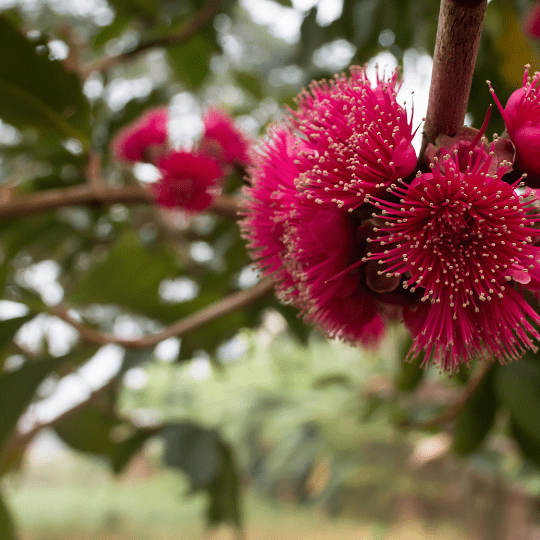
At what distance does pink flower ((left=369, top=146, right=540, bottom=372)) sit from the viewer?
302mm

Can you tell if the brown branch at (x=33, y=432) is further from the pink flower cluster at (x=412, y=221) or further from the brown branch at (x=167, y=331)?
the pink flower cluster at (x=412, y=221)

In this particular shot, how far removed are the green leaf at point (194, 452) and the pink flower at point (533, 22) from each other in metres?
1.19

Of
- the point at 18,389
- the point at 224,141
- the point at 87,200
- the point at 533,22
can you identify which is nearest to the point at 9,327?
the point at 18,389

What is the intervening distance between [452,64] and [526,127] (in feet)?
0.24

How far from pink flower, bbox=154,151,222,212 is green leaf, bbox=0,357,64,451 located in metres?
0.32

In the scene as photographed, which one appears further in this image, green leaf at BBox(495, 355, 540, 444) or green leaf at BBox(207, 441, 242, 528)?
green leaf at BBox(207, 441, 242, 528)

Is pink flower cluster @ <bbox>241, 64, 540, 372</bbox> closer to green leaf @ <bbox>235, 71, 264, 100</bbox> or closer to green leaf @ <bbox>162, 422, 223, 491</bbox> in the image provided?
green leaf @ <bbox>162, 422, 223, 491</bbox>

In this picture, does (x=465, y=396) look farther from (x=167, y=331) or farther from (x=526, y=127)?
(x=526, y=127)

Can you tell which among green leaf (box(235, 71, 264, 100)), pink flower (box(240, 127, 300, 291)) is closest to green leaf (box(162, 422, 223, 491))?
pink flower (box(240, 127, 300, 291))

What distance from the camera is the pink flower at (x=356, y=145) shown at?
315mm

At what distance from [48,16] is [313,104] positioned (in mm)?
2298

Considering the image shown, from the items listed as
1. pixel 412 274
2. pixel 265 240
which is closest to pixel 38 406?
pixel 265 240

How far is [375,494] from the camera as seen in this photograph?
69.6 inches

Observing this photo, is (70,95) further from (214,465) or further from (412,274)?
(214,465)
